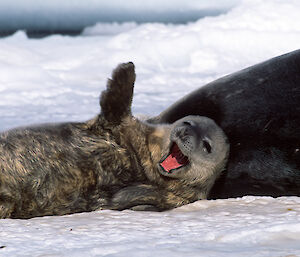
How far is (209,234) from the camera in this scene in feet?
6.97

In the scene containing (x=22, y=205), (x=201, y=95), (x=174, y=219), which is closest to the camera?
(x=174, y=219)

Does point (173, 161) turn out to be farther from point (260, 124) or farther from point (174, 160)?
point (260, 124)

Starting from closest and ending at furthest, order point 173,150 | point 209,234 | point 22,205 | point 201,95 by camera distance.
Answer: point 209,234 → point 22,205 → point 173,150 → point 201,95

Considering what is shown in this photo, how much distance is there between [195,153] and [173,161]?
0.15 meters

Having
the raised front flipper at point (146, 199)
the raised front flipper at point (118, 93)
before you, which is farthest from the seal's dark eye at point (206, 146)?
the raised front flipper at point (118, 93)

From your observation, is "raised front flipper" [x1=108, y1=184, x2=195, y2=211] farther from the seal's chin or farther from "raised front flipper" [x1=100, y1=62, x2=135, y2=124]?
"raised front flipper" [x1=100, y1=62, x2=135, y2=124]

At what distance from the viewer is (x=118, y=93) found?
337cm

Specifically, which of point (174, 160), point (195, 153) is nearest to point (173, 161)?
point (174, 160)

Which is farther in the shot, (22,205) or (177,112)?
(177,112)

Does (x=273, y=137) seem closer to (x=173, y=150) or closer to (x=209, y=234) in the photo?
(x=173, y=150)

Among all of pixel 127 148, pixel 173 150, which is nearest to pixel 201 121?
pixel 173 150

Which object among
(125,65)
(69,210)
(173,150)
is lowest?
(69,210)

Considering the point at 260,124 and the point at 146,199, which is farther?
the point at 260,124

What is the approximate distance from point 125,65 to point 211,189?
0.95m
